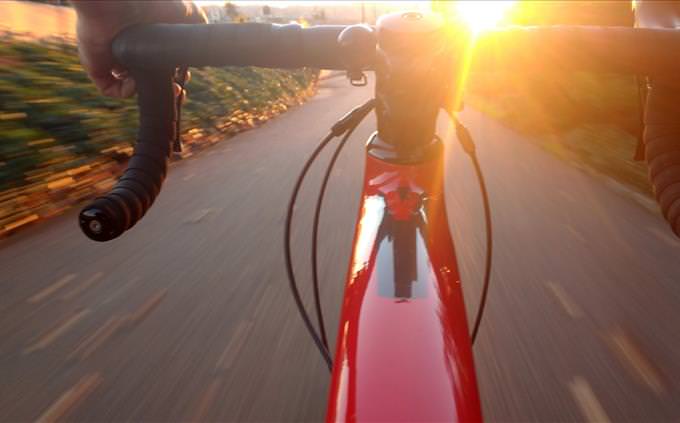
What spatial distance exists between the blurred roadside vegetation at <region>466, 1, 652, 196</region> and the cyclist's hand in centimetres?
511

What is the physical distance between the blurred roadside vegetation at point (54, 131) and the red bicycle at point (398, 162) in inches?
142

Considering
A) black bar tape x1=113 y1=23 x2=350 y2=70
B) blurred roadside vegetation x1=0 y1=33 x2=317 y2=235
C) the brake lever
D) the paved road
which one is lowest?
the paved road

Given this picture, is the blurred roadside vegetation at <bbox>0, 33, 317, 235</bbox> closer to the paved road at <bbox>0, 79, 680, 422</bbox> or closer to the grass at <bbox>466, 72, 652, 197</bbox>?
the paved road at <bbox>0, 79, 680, 422</bbox>

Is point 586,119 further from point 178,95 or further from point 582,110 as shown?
point 178,95

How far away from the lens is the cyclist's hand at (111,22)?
3.71 feet

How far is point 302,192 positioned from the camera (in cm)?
538

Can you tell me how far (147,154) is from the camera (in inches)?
53.2

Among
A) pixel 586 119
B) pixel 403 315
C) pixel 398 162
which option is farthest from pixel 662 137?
pixel 586 119

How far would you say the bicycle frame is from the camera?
2.62 ft

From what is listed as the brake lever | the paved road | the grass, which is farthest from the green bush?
the grass

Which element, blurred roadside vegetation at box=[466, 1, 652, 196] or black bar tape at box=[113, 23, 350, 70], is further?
blurred roadside vegetation at box=[466, 1, 652, 196]

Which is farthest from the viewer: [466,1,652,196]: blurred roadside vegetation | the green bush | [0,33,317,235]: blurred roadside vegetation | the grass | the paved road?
[466,1,652,196]: blurred roadside vegetation

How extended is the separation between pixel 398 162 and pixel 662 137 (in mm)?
731

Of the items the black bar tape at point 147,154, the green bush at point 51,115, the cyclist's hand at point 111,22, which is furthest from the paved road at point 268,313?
the cyclist's hand at point 111,22
